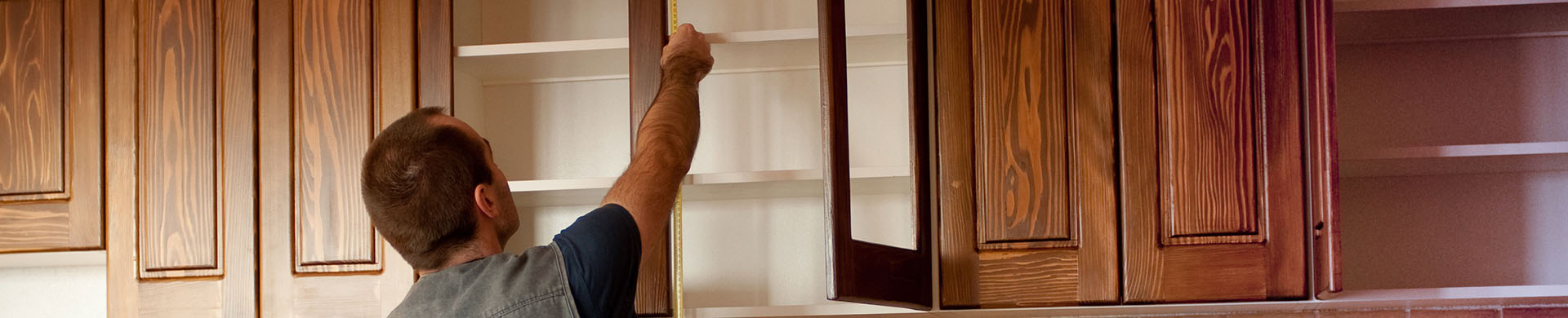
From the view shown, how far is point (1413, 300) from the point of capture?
6.63 feet

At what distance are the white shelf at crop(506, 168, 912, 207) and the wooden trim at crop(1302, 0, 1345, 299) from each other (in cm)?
69

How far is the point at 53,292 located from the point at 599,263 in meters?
1.92

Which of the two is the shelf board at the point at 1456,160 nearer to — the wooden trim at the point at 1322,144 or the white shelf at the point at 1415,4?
the wooden trim at the point at 1322,144

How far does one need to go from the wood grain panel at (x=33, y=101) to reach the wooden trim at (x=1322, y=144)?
7.51ft

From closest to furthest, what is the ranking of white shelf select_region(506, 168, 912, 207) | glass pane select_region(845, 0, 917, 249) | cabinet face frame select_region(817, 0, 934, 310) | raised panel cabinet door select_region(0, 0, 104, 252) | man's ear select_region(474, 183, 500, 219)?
man's ear select_region(474, 183, 500, 219) < cabinet face frame select_region(817, 0, 934, 310) < white shelf select_region(506, 168, 912, 207) < raised panel cabinet door select_region(0, 0, 104, 252) < glass pane select_region(845, 0, 917, 249)

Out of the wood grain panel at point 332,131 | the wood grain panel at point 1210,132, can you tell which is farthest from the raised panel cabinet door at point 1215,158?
the wood grain panel at point 332,131

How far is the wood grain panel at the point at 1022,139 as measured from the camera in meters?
2.02

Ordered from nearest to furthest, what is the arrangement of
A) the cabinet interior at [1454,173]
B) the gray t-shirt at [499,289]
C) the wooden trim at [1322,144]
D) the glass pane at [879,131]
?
the gray t-shirt at [499,289] → the wooden trim at [1322,144] → the cabinet interior at [1454,173] → the glass pane at [879,131]

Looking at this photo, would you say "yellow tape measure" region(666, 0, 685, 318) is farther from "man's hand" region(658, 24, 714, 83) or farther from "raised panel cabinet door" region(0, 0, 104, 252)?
"raised panel cabinet door" region(0, 0, 104, 252)

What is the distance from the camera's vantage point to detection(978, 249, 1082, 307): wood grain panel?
2.02 metres

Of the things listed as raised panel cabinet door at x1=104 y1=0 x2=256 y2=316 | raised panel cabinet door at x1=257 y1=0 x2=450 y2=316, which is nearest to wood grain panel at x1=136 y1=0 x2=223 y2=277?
raised panel cabinet door at x1=104 y1=0 x2=256 y2=316

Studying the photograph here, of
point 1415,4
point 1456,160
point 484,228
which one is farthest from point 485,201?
point 1456,160

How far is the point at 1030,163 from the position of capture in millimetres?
2025

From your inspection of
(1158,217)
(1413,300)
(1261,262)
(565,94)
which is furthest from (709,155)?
(1413,300)
